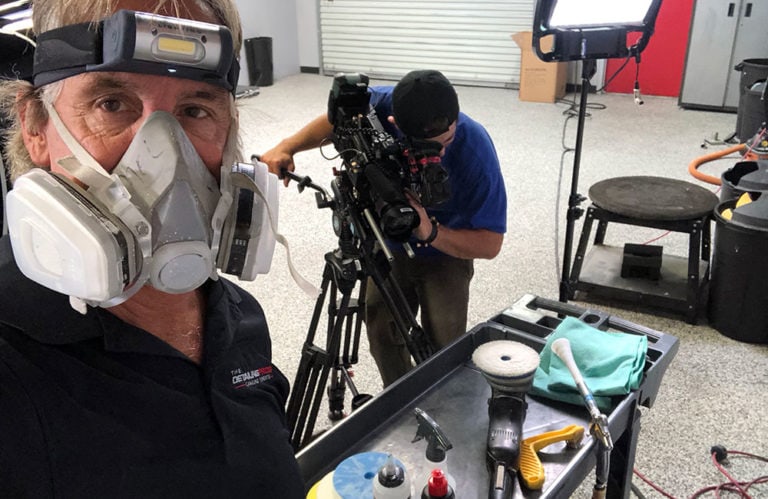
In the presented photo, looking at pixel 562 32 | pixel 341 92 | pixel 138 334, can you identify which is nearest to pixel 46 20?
pixel 138 334

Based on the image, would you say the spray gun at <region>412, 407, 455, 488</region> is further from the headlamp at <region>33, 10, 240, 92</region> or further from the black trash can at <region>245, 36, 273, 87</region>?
the black trash can at <region>245, 36, 273, 87</region>

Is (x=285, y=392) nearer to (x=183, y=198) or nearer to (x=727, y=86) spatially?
(x=183, y=198)

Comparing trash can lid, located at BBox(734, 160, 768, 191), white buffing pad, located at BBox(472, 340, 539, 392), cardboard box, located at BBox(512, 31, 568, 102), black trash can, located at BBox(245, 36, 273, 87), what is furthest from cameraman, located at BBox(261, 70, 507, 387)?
black trash can, located at BBox(245, 36, 273, 87)

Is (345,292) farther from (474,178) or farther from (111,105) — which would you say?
(111,105)

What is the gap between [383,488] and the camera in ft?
3.21

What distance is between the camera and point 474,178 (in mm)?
1854

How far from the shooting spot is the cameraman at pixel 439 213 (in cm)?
166

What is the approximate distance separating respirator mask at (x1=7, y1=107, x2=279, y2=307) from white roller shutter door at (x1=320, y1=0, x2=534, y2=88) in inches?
261

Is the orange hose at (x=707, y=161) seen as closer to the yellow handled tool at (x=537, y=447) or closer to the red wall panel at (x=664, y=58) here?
the red wall panel at (x=664, y=58)

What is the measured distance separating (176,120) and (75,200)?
164 mm

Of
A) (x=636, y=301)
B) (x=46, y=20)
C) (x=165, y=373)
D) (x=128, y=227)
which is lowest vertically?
(x=636, y=301)

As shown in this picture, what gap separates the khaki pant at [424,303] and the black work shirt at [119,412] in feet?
3.70

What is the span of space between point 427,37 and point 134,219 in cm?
704

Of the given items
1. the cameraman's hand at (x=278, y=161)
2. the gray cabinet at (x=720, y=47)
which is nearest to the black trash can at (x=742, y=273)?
the cameraman's hand at (x=278, y=161)
